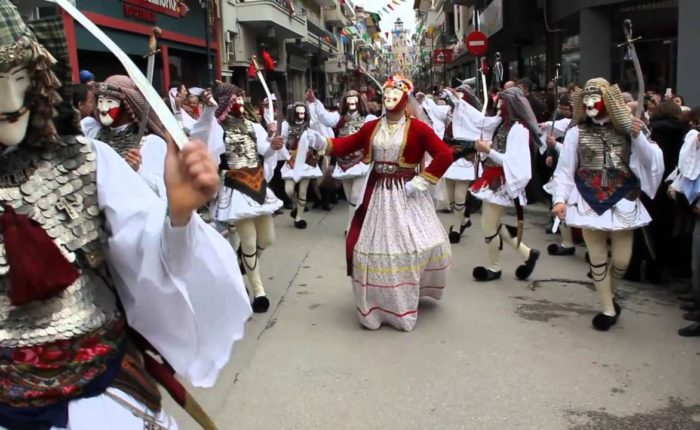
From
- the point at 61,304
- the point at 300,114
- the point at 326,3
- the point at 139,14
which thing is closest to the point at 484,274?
the point at 300,114

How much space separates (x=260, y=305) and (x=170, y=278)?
14.2 feet

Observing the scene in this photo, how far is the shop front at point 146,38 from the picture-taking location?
525 inches

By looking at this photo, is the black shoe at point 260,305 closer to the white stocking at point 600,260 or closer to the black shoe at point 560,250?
the white stocking at point 600,260

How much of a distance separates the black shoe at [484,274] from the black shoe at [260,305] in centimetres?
208

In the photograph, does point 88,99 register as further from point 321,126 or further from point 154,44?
point 321,126

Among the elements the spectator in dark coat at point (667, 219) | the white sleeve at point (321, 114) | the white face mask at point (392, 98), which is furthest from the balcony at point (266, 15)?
the white face mask at point (392, 98)

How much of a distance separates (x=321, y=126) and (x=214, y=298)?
9.70 metres

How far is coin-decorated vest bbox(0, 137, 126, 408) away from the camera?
1739 millimetres

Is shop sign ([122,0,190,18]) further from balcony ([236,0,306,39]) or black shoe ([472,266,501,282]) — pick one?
black shoe ([472,266,501,282])

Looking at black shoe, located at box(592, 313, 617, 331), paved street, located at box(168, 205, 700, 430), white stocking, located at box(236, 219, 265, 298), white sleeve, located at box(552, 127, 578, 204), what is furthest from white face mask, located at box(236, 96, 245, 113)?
black shoe, located at box(592, 313, 617, 331)

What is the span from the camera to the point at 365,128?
225 inches

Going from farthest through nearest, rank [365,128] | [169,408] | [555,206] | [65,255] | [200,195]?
[365,128] → [555,206] → [169,408] → [65,255] → [200,195]

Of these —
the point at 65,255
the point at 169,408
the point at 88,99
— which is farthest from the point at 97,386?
the point at 88,99

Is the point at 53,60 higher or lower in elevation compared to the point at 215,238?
higher
